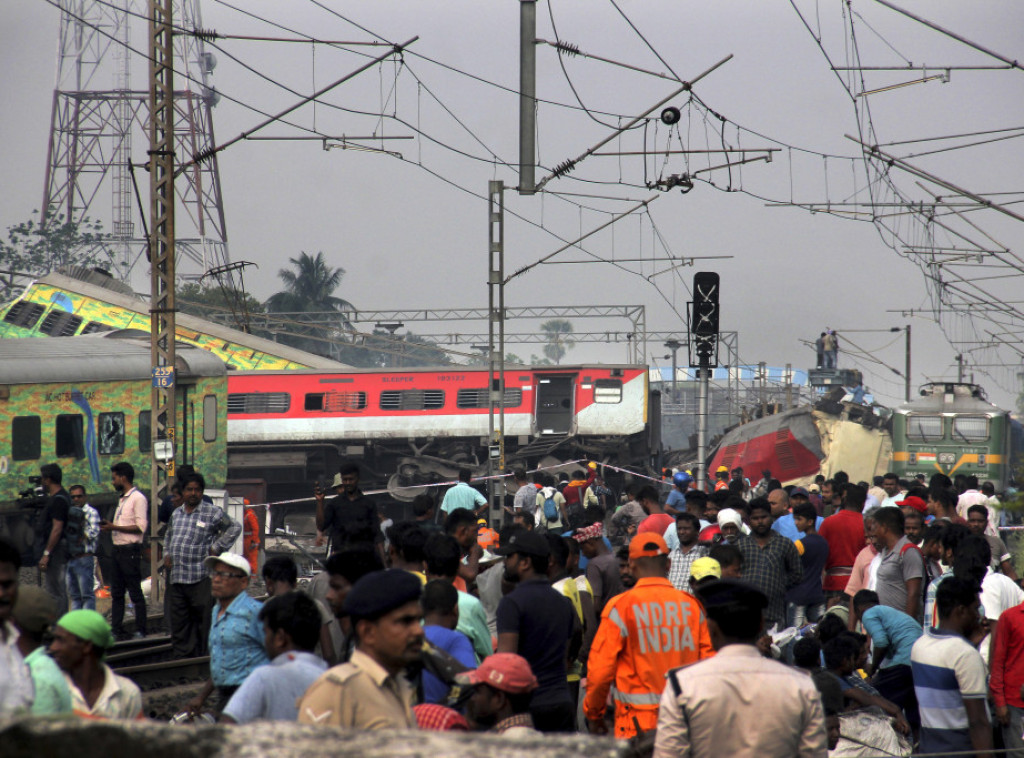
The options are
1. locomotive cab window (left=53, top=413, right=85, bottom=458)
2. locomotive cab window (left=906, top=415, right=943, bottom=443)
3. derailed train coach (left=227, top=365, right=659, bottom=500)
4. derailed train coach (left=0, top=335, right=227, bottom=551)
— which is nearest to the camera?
derailed train coach (left=0, top=335, right=227, bottom=551)

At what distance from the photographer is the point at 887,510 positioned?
8.91 m

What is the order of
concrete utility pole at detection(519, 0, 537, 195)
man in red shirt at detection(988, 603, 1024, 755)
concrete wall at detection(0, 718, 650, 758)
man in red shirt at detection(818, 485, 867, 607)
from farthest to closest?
concrete utility pole at detection(519, 0, 537, 195) → man in red shirt at detection(818, 485, 867, 607) → man in red shirt at detection(988, 603, 1024, 755) → concrete wall at detection(0, 718, 650, 758)

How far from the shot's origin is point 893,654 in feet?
24.5

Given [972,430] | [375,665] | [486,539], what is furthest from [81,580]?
[972,430]

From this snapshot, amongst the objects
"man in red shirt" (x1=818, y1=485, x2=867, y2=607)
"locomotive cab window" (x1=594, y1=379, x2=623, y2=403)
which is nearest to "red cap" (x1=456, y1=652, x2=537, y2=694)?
"man in red shirt" (x1=818, y1=485, x2=867, y2=607)

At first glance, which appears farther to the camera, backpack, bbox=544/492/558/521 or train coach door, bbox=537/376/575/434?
train coach door, bbox=537/376/575/434

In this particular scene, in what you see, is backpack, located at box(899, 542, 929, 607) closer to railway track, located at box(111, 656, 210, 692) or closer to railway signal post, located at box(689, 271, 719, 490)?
railway track, located at box(111, 656, 210, 692)

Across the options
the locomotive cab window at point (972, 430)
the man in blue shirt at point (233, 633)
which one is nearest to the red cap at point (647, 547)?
the man in blue shirt at point (233, 633)

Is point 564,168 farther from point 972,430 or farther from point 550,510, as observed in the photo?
point 972,430

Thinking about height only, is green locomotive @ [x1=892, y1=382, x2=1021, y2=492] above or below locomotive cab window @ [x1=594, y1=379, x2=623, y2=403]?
below

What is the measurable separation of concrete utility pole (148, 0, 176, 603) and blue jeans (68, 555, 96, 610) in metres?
3.50

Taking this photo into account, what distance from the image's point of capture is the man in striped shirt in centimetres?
606

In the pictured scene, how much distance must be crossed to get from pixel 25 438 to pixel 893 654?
15.9 meters

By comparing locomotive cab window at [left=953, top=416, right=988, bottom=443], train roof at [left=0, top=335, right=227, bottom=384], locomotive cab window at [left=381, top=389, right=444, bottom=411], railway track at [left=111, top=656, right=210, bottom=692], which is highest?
train roof at [left=0, top=335, right=227, bottom=384]
